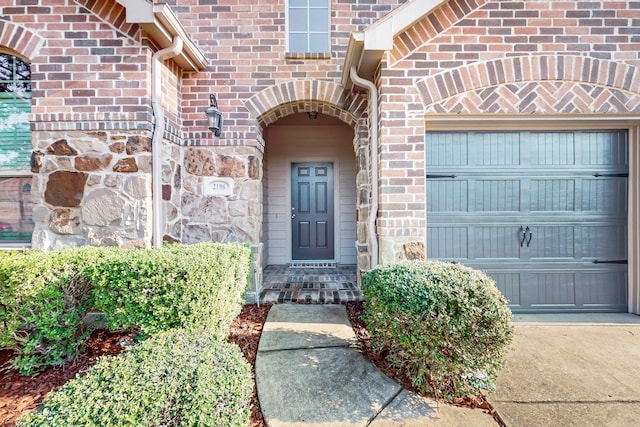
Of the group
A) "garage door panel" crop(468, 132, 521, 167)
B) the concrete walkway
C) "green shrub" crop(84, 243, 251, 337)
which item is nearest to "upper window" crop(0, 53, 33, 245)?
"green shrub" crop(84, 243, 251, 337)

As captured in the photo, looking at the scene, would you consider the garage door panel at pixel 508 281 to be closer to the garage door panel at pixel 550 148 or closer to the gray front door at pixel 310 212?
the garage door panel at pixel 550 148

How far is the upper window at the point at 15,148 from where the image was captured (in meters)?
3.28

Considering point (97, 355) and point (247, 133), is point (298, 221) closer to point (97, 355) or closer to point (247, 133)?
point (247, 133)

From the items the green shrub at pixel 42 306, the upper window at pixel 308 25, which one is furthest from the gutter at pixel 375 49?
the green shrub at pixel 42 306

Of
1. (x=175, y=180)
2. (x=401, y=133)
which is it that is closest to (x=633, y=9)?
(x=401, y=133)

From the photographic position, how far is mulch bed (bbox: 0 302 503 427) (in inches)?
75.3

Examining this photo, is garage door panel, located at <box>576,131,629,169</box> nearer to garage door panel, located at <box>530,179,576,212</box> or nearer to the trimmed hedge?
garage door panel, located at <box>530,179,576,212</box>

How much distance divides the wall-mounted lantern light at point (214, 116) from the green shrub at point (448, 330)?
279 centimetres

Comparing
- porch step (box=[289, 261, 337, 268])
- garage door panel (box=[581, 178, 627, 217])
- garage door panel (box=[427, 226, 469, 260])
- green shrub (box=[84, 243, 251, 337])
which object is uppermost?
garage door panel (box=[581, 178, 627, 217])

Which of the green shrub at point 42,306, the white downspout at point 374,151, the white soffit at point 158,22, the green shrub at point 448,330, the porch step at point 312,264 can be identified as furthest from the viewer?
the porch step at point 312,264

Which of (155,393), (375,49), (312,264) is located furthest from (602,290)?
Result: (155,393)

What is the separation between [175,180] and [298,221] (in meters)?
2.72

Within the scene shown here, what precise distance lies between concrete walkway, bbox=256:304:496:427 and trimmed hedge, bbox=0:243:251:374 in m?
0.66

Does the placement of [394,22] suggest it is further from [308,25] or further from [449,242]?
[449,242]
